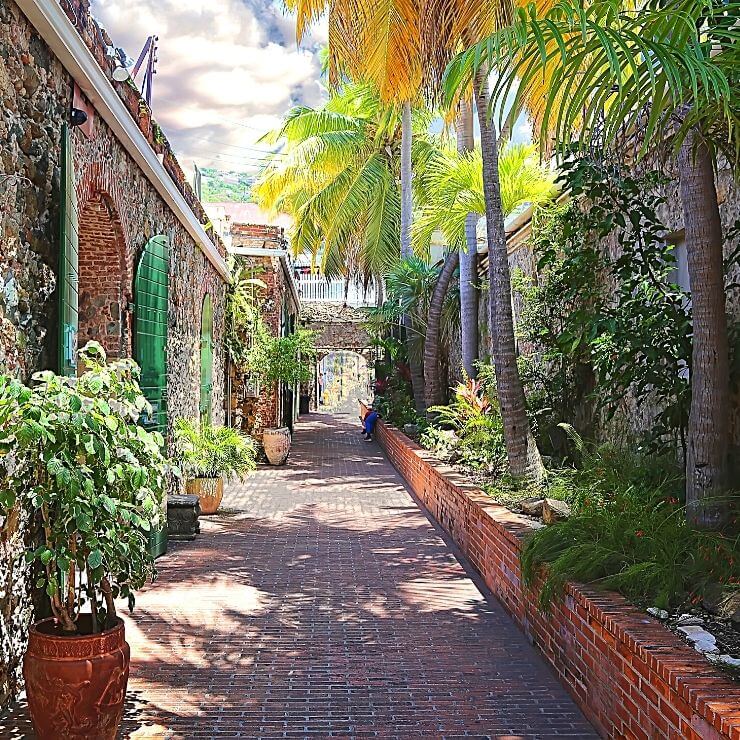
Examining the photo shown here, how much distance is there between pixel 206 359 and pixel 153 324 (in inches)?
177

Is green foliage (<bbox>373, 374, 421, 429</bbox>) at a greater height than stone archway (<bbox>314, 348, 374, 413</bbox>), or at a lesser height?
lesser

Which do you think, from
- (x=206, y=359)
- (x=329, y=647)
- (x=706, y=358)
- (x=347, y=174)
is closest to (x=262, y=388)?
(x=206, y=359)

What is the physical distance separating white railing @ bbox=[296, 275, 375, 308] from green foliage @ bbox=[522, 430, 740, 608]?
24.6m

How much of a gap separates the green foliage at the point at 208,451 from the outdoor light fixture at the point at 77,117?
481cm

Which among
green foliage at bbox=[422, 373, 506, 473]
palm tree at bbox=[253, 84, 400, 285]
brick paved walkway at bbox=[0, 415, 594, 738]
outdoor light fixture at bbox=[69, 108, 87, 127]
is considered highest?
palm tree at bbox=[253, 84, 400, 285]

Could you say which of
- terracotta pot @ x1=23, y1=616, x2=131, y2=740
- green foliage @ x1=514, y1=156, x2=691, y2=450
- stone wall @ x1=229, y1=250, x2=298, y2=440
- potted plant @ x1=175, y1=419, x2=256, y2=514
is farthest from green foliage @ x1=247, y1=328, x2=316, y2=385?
terracotta pot @ x1=23, y1=616, x2=131, y2=740

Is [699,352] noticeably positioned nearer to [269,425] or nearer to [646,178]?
[646,178]

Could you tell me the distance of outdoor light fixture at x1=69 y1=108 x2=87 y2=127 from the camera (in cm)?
513

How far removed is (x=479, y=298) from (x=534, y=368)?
4172 millimetres

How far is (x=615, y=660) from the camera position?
3721mm

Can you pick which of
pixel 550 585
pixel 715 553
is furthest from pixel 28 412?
pixel 715 553

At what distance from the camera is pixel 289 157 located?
74.9ft

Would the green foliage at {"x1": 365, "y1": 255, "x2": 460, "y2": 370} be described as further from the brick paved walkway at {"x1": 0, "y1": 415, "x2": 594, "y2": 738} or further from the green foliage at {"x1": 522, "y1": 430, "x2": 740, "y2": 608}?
the green foliage at {"x1": 522, "y1": 430, "x2": 740, "y2": 608}

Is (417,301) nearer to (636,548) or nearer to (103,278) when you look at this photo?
(103,278)
